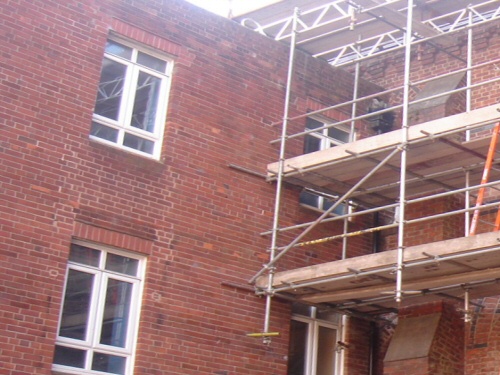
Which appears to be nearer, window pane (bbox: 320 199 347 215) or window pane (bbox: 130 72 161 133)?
window pane (bbox: 130 72 161 133)

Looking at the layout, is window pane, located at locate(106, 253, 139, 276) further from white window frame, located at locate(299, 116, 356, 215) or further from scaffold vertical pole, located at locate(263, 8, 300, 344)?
white window frame, located at locate(299, 116, 356, 215)

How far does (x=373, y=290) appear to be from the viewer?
14.0 meters

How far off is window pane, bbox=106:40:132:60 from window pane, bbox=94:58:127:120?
15 centimetres

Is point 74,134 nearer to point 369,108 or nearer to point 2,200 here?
point 2,200

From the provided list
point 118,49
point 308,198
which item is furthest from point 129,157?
point 308,198

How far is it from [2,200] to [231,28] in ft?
16.1

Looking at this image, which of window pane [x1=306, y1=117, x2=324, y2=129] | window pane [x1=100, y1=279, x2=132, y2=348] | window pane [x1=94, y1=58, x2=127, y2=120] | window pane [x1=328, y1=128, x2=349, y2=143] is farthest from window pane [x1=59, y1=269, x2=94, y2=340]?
window pane [x1=328, y1=128, x2=349, y2=143]

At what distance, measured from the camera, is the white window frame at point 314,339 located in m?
15.1

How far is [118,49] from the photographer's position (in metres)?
14.3

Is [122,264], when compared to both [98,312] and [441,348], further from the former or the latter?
[441,348]

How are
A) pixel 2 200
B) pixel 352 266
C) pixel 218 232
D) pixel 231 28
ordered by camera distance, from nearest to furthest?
pixel 2 200 < pixel 352 266 < pixel 218 232 < pixel 231 28

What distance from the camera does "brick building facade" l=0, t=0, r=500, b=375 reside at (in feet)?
41.5

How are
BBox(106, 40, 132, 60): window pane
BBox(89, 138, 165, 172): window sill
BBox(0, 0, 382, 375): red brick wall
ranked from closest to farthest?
BBox(0, 0, 382, 375): red brick wall < BBox(89, 138, 165, 172): window sill < BBox(106, 40, 132, 60): window pane

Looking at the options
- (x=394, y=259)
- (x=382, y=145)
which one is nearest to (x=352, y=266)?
(x=394, y=259)
